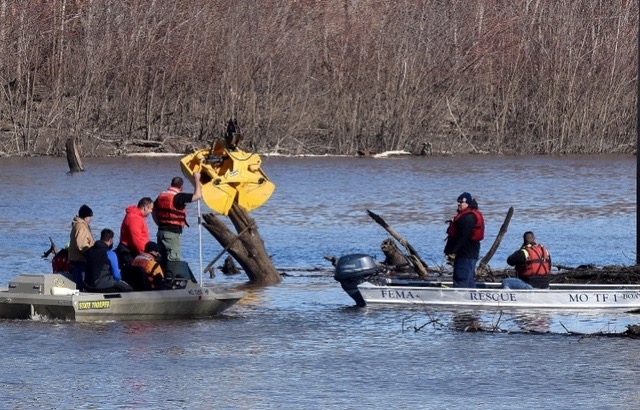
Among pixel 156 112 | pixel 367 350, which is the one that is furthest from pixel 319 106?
pixel 367 350

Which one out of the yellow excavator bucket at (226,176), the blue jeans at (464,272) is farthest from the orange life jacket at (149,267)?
the blue jeans at (464,272)

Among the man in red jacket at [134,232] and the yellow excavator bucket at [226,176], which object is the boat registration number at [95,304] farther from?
the yellow excavator bucket at [226,176]

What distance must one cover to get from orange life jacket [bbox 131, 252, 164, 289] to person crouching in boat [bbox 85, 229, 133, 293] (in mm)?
247

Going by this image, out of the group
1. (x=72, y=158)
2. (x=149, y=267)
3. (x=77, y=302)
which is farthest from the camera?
(x=72, y=158)

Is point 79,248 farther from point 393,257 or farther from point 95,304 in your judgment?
point 393,257

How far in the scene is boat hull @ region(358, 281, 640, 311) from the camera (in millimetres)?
18266

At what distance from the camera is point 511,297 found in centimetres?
1845

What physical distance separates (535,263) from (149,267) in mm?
4550

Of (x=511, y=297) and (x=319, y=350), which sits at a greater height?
(x=511, y=297)

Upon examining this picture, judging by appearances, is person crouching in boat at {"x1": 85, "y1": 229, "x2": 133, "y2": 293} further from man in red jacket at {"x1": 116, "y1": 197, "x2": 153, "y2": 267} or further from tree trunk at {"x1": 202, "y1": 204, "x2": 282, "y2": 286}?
tree trunk at {"x1": 202, "y1": 204, "x2": 282, "y2": 286}

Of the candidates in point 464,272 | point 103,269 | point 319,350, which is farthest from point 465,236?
point 103,269

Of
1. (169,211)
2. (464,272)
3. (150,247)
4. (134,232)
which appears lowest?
(464,272)

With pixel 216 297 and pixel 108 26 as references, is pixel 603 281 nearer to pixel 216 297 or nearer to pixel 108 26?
pixel 216 297

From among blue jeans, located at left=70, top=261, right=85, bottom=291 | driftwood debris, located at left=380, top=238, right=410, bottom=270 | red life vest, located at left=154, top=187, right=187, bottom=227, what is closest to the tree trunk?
driftwood debris, located at left=380, top=238, right=410, bottom=270
